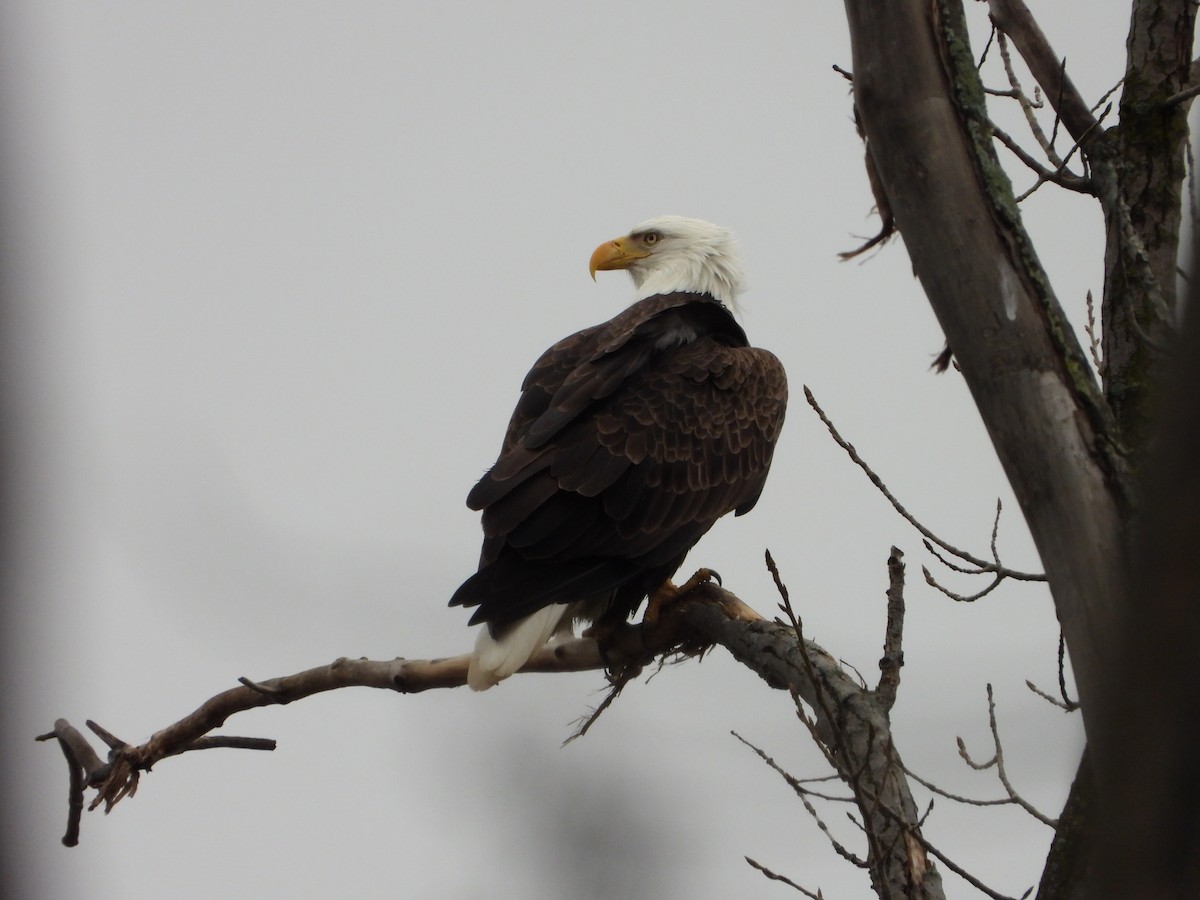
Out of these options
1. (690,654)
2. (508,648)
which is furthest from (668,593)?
(508,648)

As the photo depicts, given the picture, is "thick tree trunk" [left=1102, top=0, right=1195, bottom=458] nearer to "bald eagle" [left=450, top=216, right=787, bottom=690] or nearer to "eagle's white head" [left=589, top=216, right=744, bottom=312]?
"bald eagle" [left=450, top=216, right=787, bottom=690]

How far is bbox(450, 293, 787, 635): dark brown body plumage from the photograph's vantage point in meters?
5.11

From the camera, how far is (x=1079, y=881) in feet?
8.31

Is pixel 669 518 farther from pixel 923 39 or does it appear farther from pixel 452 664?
pixel 923 39

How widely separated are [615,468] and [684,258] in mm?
2029

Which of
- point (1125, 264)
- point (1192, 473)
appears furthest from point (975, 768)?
point (1192, 473)

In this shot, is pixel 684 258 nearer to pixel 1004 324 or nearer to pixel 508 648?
pixel 508 648

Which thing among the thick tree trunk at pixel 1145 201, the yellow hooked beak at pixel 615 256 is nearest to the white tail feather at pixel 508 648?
the thick tree trunk at pixel 1145 201

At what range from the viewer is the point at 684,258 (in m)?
7.08

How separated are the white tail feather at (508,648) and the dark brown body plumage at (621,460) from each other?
0.05m

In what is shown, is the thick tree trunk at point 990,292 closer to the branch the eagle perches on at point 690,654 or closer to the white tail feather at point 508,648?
the branch the eagle perches on at point 690,654

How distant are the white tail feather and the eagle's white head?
2.45 m

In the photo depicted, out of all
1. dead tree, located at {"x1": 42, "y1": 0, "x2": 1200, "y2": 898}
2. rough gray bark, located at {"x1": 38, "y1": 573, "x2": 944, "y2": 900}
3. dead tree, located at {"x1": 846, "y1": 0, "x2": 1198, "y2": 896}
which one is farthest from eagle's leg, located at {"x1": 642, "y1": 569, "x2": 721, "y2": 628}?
dead tree, located at {"x1": 846, "y1": 0, "x2": 1198, "y2": 896}

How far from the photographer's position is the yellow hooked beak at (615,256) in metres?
7.32
